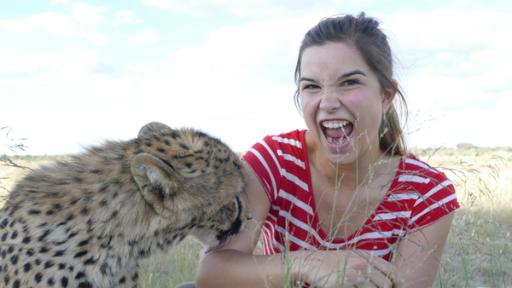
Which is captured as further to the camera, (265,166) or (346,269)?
(265,166)

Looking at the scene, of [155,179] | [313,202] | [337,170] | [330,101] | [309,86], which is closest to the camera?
[155,179]

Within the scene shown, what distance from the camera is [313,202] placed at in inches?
104

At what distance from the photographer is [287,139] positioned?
2736mm

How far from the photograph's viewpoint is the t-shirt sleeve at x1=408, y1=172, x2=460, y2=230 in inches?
98.1

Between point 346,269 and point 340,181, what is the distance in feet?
1.59

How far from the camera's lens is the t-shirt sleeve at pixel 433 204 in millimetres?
2492

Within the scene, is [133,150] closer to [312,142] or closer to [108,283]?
[108,283]

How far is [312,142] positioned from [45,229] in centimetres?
114

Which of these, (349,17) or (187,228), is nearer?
(187,228)

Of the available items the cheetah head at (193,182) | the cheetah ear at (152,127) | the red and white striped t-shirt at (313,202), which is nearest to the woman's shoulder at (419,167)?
the red and white striped t-shirt at (313,202)

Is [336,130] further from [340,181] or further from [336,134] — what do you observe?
[340,181]

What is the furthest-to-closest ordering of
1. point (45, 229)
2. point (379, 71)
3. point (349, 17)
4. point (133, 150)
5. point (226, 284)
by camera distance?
point (349, 17) < point (379, 71) < point (226, 284) < point (133, 150) < point (45, 229)

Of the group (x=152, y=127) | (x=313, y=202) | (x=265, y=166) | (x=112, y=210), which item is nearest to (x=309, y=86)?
(x=265, y=166)

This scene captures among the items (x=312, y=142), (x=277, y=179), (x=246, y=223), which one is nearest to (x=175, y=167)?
(x=246, y=223)
